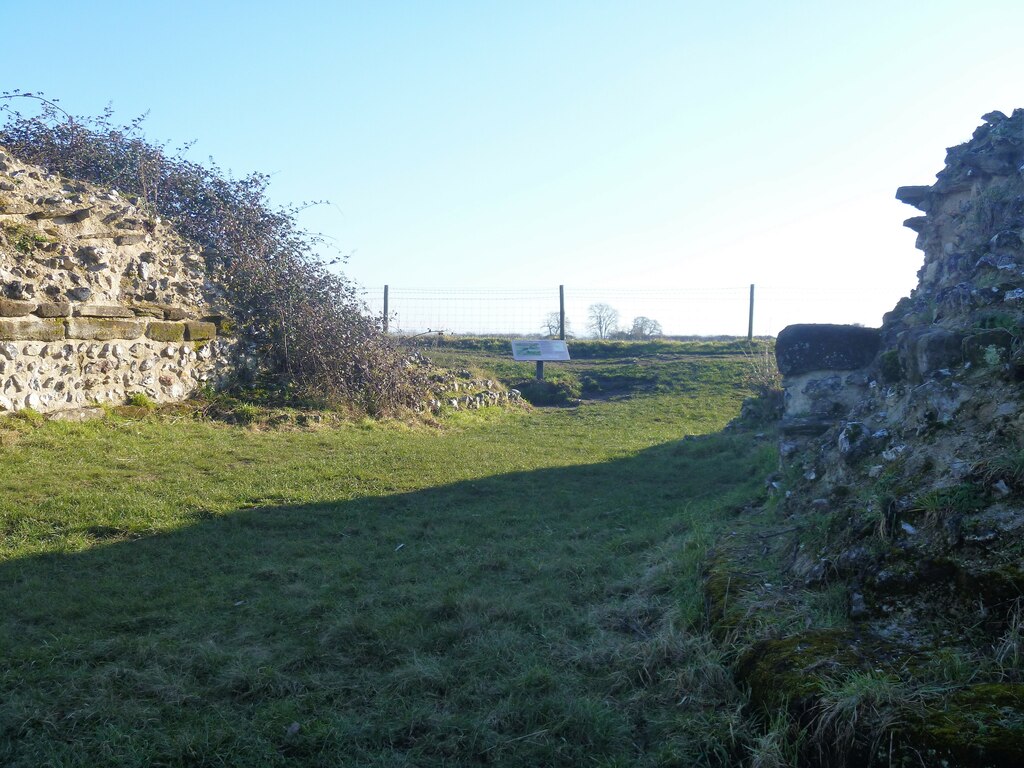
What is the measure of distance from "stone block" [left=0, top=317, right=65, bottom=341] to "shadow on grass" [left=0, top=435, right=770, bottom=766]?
3.84m

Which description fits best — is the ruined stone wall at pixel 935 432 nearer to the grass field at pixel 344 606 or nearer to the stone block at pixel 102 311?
the grass field at pixel 344 606

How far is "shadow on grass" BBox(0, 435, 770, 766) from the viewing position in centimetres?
302

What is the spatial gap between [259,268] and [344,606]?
28.6 feet

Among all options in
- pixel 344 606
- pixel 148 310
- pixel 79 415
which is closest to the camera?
pixel 344 606

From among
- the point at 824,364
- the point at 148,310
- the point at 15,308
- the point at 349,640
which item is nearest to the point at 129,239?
the point at 148,310

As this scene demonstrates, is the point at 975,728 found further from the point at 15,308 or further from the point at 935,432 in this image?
the point at 15,308

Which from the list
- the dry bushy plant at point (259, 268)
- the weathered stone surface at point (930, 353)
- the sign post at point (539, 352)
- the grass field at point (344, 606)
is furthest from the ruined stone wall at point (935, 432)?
the sign post at point (539, 352)

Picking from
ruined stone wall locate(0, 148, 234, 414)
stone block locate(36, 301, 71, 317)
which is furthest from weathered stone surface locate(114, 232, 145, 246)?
stone block locate(36, 301, 71, 317)

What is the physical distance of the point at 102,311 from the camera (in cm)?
957

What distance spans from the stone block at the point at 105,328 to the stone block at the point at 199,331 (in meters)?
0.71

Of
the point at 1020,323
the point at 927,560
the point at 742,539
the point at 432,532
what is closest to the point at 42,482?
the point at 432,532

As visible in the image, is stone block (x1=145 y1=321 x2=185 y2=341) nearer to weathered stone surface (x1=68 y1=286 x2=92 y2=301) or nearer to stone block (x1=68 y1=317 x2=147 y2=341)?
stone block (x1=68 y1=317 x2=147 y2=341)

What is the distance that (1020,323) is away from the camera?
4227 mm

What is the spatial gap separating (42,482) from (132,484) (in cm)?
68
